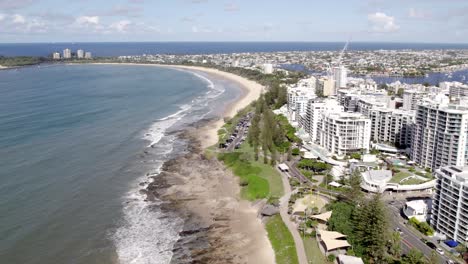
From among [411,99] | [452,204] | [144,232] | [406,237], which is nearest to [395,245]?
[406,237]

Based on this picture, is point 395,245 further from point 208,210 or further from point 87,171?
point 87,171

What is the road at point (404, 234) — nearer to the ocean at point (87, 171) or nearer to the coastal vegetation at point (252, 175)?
the coastal vegetation at point (252, 175)

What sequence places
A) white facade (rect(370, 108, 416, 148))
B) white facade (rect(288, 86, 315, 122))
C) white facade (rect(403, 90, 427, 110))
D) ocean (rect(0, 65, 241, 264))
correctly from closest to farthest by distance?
1. ocean (rect(0, 65, 241, 264))
2. white facade (rect(370, 108, 416, 148))
3. white facade (rect(403, 90, 427, 110))
4. white facade (rect(288, 86, 315, 122))

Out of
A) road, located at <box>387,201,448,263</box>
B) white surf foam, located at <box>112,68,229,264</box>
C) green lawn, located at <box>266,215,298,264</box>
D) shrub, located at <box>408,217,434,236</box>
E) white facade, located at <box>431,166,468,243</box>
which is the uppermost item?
white facade, located at <box>431,166,468,243</box>

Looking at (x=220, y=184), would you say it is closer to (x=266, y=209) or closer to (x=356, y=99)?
(x=266, y=209)

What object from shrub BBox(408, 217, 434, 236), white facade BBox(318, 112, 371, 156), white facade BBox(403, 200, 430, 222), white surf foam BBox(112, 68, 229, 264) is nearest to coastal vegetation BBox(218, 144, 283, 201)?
white surf foam BBox(112, 68, 229, 264)

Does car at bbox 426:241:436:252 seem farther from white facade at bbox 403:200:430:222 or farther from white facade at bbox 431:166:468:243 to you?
white facade at bbox 403:200:430:222

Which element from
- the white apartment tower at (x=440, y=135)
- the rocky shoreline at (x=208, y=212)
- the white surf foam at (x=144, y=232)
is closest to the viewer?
the white surf foam at (x=144, y=232)

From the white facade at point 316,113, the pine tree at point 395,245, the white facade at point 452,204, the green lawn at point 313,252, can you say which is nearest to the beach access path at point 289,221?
the green lawn at point 313,252

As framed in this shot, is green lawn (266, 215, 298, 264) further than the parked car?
No
